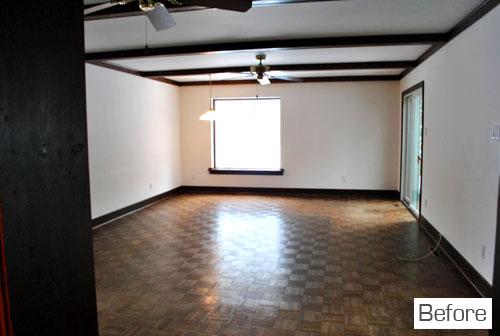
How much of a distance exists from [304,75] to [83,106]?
698 centimetres

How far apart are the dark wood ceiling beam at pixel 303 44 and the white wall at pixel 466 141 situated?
1.16 feet

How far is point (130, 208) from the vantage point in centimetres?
657

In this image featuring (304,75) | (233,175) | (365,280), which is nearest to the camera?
(365,280)

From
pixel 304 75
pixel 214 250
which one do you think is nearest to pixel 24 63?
pixel 214 250

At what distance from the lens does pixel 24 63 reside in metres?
0.89

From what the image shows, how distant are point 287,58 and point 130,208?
3.60 metres

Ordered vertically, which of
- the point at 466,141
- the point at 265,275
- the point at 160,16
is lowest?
the point at 265,275

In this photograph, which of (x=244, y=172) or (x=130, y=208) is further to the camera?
(x=244, y=172)

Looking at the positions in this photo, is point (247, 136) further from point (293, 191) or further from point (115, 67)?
point (115, 67)

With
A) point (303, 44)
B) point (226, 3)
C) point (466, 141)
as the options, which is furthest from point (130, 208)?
point (226, 3)

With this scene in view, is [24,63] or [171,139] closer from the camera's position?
[24,63]

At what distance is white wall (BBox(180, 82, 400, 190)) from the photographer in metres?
7.74

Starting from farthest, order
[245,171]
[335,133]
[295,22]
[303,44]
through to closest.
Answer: [245,171]
[335,133]
[303,44]
[295,22]

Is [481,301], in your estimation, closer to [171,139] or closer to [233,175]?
[233,175]
